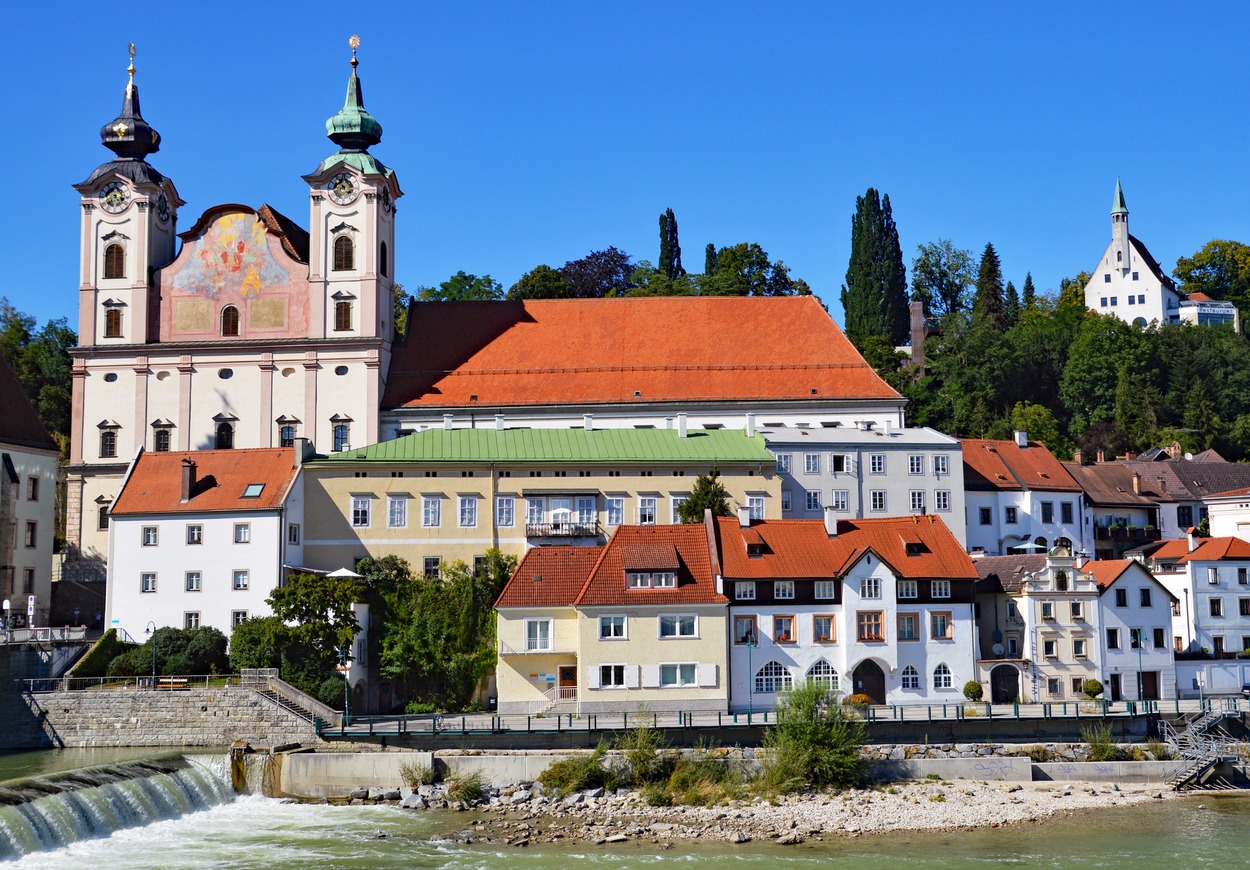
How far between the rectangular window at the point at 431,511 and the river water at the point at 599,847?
1942 cm

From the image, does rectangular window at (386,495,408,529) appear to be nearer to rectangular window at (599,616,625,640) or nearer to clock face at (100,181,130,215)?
rectangular window at (599,616,625,640)

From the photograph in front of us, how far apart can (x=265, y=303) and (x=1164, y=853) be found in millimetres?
50201

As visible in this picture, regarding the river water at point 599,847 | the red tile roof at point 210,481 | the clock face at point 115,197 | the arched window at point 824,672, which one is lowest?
the river water at point 599,847

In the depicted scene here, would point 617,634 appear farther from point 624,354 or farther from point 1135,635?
point 624,354

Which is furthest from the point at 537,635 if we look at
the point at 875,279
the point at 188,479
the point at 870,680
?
the point at 875,279

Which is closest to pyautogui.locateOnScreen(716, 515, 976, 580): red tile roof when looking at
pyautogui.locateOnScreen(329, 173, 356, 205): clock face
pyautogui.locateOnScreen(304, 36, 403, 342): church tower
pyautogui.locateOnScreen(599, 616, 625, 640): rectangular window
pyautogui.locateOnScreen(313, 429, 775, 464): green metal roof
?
pyautogui.locateOnScreen(599, 616, 625, 640): rectangular window

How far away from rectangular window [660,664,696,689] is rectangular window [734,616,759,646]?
6.93ft

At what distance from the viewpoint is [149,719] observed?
170 ft

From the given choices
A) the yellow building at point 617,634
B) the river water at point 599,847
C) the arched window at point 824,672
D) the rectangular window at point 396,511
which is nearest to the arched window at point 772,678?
the arched window at point 824,672

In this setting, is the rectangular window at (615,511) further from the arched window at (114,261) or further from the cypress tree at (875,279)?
the cypress tree at (875,279)

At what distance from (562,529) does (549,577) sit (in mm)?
6907

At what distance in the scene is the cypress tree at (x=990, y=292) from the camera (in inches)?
4867

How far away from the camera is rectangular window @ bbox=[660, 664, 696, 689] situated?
52219mm

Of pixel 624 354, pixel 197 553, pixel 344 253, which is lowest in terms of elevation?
pixel 197 553
